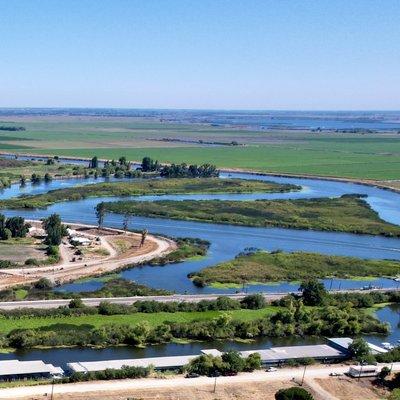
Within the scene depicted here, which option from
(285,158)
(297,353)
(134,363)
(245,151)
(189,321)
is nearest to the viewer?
(134,363)

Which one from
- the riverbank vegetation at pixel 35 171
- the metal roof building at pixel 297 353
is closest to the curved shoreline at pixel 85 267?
the metal roof building at pixel 297 353

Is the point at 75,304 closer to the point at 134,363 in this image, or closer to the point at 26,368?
the point at 134,363

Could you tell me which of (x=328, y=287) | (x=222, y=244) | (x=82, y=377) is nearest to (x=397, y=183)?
(x=222, y=244)

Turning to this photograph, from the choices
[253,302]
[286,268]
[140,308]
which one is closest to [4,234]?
[140,308]

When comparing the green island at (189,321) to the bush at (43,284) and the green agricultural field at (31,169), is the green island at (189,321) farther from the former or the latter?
the green agricultural field at (31,169)

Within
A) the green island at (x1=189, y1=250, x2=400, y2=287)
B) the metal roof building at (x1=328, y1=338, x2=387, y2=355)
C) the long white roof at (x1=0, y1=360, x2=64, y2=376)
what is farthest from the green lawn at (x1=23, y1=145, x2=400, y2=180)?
the long white roof at (x1=0, y1=360, x2=64, y2=376)

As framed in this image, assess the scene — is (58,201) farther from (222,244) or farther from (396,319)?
(396,319)

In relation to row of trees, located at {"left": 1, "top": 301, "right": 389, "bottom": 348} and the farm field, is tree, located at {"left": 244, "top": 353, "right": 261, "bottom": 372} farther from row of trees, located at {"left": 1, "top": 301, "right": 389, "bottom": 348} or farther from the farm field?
the farm field
